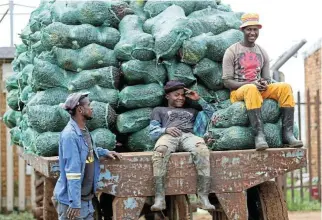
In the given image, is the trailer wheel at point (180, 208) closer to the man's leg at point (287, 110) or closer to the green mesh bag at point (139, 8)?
the man's leg at point (287, 110)

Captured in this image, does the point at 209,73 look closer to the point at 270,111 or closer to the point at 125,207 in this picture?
the point at 270,111

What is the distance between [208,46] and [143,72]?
0.60 m

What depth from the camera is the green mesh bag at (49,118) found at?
509cm

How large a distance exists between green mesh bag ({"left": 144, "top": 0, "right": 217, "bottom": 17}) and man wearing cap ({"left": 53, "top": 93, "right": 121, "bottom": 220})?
1.52 m

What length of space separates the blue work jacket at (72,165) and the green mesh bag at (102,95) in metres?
0.66

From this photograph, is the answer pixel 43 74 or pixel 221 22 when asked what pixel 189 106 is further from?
pixel 43 74

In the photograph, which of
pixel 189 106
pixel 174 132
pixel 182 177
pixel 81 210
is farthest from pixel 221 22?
pixel 81 210

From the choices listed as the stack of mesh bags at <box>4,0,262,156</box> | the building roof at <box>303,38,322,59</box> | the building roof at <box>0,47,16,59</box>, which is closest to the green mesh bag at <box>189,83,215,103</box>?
the stack of mesh bags at <box>4,0,262,156</box>

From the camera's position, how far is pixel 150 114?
17.6 ft

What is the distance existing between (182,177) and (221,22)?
1572mm

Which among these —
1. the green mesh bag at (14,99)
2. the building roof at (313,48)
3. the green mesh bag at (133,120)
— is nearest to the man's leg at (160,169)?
the green mesh bag at (133,120)

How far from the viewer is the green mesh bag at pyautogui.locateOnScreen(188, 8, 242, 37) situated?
539 centimetres

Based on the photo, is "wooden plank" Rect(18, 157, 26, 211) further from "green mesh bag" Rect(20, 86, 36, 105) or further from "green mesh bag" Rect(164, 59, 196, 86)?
"green mesh bag" Rect(164, 59, 196, 86)

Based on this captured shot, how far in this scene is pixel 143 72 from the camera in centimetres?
525
